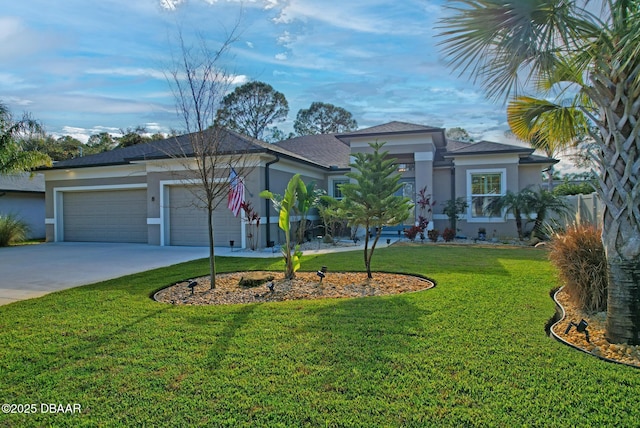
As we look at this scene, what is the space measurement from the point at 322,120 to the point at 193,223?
2821 cm

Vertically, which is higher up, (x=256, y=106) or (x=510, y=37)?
(x=256, y=106)

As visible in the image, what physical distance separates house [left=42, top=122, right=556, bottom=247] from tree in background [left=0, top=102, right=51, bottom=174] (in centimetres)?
72

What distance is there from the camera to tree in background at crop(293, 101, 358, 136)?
133ft

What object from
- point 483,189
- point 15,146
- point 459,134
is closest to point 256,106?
point 15,146

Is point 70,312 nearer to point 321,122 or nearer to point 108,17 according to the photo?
point 108,17

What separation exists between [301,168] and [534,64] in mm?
12839

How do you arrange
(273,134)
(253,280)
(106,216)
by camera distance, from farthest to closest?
1. (273,134)
2. (106,216)
3. (253,280)

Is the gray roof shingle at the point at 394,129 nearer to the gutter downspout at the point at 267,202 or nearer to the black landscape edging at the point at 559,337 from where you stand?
the gutter downspout at the point at 267,202

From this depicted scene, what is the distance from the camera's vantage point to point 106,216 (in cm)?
1686

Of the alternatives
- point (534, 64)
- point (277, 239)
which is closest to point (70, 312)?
point (534, 64)

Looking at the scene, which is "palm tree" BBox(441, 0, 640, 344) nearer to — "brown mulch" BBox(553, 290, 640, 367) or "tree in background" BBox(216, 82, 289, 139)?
"brown mulch" BBox(553, 290, 640, 367)

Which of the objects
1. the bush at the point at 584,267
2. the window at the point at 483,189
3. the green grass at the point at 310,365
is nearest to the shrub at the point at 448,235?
the window at the point at 483,189

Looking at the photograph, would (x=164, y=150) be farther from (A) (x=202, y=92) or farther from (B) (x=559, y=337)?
(B) (x=559, y=337)

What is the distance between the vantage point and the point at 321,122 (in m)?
40.7
